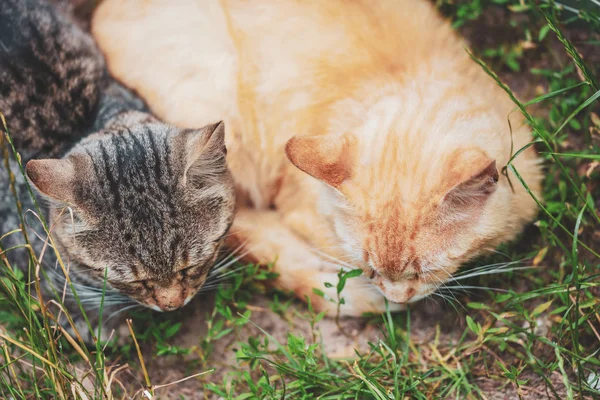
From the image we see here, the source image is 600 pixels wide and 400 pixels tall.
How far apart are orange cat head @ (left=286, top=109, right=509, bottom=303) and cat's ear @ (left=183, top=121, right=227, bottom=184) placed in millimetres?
247

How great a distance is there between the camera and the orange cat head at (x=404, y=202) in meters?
1.68

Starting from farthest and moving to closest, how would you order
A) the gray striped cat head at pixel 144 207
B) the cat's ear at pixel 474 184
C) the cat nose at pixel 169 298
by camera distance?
the cat nose at pixel 169 298, the gray striped cat head at pixel 144 207, the cat's ear at pixel 474 184

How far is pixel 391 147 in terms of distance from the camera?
5.96 ft

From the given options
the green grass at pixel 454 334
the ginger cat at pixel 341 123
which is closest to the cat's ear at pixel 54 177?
the green grass at pixel 454 334

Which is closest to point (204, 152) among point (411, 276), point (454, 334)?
point (411, 276)

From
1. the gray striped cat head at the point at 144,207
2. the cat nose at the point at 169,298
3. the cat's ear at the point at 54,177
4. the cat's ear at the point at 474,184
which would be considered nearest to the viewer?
the cat's ear at the point at 474,184

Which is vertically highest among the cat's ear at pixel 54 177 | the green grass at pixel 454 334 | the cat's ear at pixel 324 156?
the cat's ear at pixel 324 156

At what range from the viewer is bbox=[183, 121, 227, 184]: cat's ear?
174cm

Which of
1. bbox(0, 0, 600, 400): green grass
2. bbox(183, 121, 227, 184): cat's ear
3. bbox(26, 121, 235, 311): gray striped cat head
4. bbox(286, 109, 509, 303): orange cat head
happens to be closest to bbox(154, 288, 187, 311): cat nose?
bbox(26, 121, 235, 311): gray striped cat head

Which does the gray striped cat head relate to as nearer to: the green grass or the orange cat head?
the green grass

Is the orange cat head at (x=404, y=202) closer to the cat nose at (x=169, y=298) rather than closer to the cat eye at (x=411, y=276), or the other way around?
the cat eye at (x=411, y=276)

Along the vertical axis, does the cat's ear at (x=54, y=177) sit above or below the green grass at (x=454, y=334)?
above

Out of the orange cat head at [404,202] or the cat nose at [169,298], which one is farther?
the cat nose at [169,298]

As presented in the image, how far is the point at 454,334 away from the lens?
2.21m
